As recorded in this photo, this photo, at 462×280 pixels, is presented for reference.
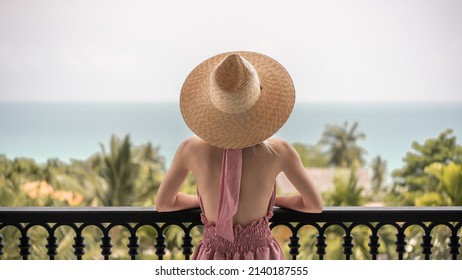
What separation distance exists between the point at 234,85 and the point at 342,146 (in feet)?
114

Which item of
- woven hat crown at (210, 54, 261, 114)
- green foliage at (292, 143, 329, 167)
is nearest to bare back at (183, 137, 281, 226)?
woven hat crown at (210, 54, 261, 114)

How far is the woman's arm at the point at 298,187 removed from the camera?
198 centimetres

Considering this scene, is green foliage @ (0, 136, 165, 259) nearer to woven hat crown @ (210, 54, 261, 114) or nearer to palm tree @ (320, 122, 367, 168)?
woven hat crown @ (210, 54, 261, 114)

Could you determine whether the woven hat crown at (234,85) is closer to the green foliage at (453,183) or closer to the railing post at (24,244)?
the railing post at (24,244)

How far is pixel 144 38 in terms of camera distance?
4975 cm

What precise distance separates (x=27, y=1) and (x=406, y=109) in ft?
88.3

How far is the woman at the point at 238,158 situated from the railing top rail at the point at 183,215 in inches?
3.5

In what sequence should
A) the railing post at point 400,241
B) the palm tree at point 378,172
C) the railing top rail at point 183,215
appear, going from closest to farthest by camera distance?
the railing top rail at point 183,215
the railing post at point 400,241
the palm tree at point 378,172

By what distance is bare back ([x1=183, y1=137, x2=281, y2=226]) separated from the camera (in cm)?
198

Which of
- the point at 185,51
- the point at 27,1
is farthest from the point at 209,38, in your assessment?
the point at 27,1

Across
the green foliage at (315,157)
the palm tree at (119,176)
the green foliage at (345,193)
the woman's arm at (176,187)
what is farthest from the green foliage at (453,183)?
the green foliage at (315,157)

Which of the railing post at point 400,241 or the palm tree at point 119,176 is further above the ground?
the palm tree at point 119,176

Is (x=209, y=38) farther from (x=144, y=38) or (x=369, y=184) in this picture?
(x=369, y=184)

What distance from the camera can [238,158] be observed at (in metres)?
1.95
